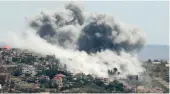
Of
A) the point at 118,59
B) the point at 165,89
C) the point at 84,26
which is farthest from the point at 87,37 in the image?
the point at 165,89

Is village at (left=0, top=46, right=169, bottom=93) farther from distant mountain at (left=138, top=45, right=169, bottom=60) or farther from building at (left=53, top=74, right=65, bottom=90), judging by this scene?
distant mountain at (left=138, top=45, right=169, bottom=60)

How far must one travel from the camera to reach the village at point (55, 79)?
2080 cm

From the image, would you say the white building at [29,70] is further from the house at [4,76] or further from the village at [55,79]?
the house at [4,76]

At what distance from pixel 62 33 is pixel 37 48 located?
7.65 ft

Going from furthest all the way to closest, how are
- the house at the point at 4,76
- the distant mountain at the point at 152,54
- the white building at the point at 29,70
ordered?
the distant mountain at the point at 152,54 → the white building at the point at 29,70 → the house at the point at 4,76

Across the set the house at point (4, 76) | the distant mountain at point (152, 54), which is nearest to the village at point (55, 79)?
the house at point (4, 76)

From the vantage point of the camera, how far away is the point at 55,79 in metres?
22.4

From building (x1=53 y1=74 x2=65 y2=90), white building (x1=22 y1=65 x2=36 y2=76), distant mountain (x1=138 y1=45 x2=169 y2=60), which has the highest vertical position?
distant mountain (x1=138 y1=45 x2=169 y2=60)

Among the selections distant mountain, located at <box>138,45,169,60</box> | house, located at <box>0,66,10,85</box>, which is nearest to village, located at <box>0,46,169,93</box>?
house, located at <box>0,66,10,85</box>

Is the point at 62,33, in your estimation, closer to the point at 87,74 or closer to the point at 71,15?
the point at 71,15

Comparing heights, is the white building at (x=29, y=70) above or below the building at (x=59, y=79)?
above

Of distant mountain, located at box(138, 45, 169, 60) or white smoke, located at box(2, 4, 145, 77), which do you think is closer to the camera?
white smoke, located at box(2, 4, 145, 77)

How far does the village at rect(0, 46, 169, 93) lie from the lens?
68.2 feet

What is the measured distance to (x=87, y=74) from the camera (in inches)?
954
